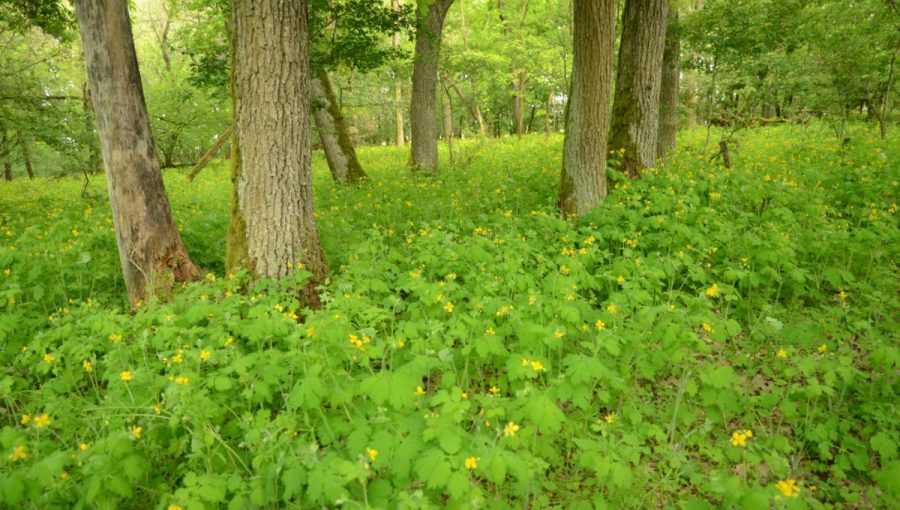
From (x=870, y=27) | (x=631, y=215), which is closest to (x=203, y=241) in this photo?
(x=631, y=215)

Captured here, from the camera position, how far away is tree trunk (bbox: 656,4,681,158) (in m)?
9.46

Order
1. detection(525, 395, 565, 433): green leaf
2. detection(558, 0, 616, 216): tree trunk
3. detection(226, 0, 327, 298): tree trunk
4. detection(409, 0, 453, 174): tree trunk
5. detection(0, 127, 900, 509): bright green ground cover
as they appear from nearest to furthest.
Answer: detection(0, 127, 900, 509): bright green ground cover < detection(525, 395, 565, 433): green leaf < detection(226, 0, 327, 298): tree trunk < detection(558, 0, 616, 216): tree trunk < detection(409, 0, 453, 174): tree trunk

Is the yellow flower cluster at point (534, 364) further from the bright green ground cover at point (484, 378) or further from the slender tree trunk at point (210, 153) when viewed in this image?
the slender tree trunk at point (210, 153)

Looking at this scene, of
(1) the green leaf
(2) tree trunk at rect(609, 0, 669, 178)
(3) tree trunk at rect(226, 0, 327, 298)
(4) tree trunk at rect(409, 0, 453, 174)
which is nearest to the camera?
(1) the green leaf

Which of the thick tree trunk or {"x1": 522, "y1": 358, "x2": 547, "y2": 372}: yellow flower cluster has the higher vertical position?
the thick tree trunk

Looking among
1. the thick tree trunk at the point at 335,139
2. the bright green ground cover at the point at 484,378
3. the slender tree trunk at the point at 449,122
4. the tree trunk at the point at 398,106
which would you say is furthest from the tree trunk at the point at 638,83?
the tree trunk at the point at 398,106

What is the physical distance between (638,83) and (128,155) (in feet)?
23.2

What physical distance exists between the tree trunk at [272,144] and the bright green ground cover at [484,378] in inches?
23.1

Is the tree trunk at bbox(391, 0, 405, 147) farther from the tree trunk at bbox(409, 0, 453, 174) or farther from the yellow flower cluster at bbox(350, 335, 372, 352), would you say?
the yellow flower cluster at bbox(350, 335, 372, 352)

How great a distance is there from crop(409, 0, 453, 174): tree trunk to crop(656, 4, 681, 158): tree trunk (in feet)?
15.6

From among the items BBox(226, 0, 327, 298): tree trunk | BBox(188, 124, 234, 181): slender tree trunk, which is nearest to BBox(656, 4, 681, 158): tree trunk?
BBox(226, 0, 327, 298): tree trunk

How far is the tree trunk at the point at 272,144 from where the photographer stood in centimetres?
414

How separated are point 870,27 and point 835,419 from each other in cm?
1050

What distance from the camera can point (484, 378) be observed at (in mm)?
3725
